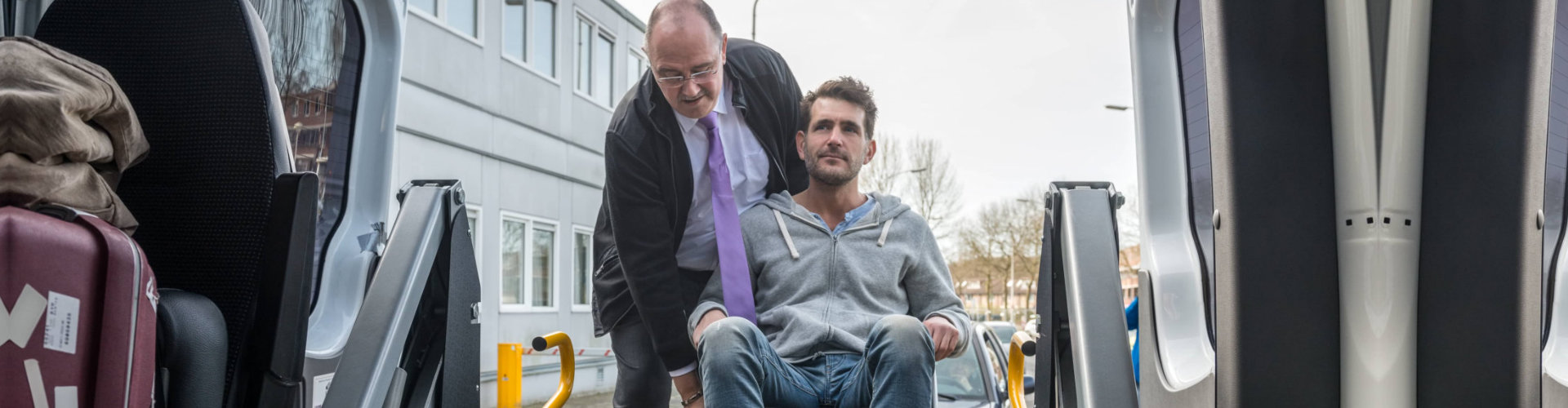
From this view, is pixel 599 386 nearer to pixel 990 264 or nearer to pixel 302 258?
pixel 302 258

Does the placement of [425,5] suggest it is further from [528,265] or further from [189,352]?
[189,352]

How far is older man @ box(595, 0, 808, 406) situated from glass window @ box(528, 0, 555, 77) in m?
14.1

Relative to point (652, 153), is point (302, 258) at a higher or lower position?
lower

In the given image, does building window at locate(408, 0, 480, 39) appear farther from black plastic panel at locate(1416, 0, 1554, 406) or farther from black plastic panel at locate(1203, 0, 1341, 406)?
black plastic panel at locate(1416, 0, 1554, 406)

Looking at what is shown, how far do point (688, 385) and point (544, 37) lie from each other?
14.8 meters

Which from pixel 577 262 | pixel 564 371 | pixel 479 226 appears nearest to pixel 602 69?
pixel 577 262

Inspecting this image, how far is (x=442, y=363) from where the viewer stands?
3.21 meters

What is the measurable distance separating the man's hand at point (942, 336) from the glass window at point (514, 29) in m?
13.8

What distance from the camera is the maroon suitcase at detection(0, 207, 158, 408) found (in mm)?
1776

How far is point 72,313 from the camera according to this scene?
6.07 ft

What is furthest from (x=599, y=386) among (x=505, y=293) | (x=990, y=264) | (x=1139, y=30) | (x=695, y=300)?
(x=990, y=264)

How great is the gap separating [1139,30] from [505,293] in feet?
48.4

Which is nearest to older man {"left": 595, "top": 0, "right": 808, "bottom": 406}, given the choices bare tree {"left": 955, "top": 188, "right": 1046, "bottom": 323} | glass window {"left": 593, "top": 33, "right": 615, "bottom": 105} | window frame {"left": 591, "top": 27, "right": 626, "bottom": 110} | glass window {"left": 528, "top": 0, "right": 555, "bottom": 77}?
glass window {"left": 528, "top": 0, "right": 555, "bottom": 77}

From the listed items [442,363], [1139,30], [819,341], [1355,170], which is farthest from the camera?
[442,363]
